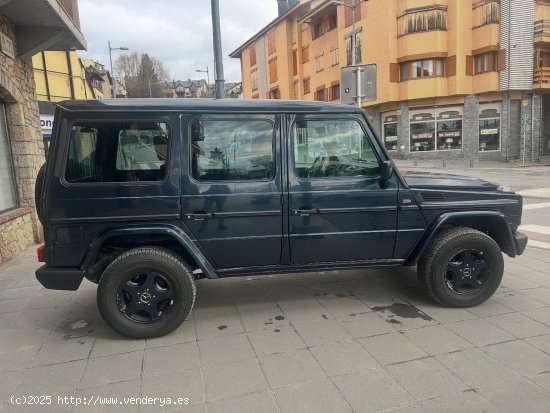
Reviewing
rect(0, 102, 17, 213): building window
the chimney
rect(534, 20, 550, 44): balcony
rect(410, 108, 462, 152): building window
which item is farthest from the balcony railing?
rect(0, 102, 17, 213): building window

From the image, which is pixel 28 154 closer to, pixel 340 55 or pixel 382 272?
pixel 382 272

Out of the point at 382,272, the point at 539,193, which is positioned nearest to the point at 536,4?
the point at 539,193

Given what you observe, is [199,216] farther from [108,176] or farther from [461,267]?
[461,267]

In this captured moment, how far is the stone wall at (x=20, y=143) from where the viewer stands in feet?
20.7

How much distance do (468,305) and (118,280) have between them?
10.6 feet

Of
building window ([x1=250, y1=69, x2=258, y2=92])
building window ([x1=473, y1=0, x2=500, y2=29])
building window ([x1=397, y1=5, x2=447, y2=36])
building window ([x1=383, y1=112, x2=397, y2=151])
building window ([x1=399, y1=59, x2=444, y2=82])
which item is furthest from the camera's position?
building window ([x1=250, y1=69, x2=258, y2=92])

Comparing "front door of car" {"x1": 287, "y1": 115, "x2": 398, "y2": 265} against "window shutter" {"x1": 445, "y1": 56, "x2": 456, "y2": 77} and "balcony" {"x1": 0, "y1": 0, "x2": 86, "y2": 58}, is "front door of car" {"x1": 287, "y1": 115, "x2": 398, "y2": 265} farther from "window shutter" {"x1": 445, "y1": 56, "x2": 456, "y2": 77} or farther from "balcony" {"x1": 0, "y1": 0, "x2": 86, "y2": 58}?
"window shutter" {"x1": 445, "y1": 56, "x2": 456, "y2": 77}

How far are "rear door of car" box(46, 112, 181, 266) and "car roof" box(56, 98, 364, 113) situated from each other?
6cm

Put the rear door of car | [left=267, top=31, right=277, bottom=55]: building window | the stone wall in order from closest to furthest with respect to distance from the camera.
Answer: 1. the rear door of car
2. the stone wall
3. [left=267, top=31, right=277, bottom=55]: building window

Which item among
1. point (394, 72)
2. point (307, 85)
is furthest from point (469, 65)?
point (307, 85)

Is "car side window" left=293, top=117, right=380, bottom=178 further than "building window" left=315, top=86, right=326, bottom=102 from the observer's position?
No

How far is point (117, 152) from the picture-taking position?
11.3ft

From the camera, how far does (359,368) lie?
3006mm

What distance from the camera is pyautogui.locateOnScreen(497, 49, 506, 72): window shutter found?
25.0m
